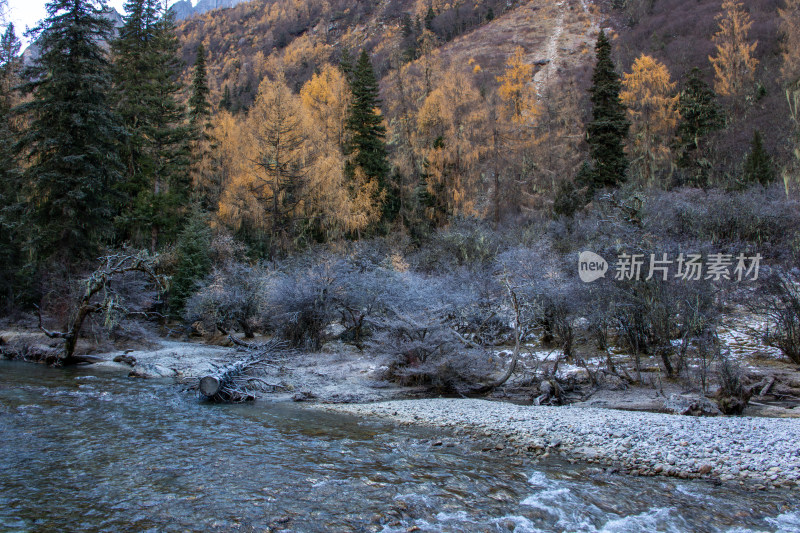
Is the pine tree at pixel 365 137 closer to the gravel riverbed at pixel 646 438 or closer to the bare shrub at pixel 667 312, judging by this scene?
the bare shrub at pixel 667 312

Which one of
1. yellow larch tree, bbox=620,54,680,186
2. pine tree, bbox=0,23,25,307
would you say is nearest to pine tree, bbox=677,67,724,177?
yellow larch tree, bbox=620,54,680,186

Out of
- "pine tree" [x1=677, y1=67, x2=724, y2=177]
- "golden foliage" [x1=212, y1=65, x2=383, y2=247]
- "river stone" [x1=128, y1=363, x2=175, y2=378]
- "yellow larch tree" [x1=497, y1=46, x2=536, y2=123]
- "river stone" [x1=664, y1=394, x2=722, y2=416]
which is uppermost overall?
"yellow larch tree" [x1=497, y1=46, x2=536, y2=123]

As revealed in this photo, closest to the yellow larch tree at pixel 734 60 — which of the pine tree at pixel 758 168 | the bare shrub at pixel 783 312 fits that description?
the pine tree at pixel 758 168

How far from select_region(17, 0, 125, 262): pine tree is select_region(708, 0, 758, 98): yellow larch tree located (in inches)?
1544

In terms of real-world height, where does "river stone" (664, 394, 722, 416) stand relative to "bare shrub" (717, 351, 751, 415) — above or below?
below

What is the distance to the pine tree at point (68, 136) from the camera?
19109 mm

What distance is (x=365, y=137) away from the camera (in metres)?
28.3

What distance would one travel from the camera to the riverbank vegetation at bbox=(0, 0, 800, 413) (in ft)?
37.2

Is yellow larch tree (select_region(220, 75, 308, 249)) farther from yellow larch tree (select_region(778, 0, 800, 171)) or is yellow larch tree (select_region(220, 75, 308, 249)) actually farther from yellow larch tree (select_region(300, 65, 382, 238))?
yellow larch tree (select_region(778, 0, 800, 171))

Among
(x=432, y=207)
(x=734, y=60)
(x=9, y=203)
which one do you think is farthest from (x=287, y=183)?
(x=734, y=60)

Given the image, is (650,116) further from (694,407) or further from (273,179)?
(694,407)

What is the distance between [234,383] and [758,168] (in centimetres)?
2590

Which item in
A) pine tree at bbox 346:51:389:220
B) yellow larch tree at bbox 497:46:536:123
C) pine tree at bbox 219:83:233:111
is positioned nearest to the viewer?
pine tree at bbox 346:51:389:220

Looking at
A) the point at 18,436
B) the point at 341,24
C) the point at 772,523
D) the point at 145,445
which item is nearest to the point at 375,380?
the point at 145,445
